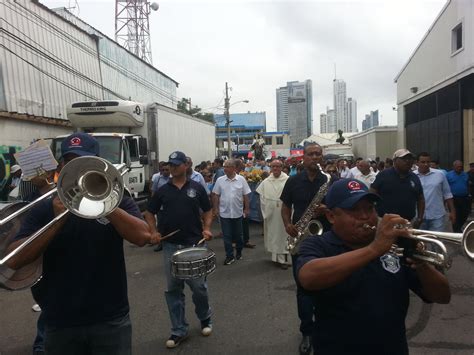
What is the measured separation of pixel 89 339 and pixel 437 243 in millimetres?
1917

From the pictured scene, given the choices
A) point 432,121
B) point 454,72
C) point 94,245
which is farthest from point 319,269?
point 432,121

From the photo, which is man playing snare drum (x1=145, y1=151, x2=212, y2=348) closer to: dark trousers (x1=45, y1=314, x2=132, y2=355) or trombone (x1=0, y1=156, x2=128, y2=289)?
dark trousers (x1=45, y1=314, x2=132, y2=355)

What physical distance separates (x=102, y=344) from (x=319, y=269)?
135 centimetres

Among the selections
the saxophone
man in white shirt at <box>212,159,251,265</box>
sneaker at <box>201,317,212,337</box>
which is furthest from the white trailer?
the saxophone

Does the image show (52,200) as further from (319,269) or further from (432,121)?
(432,121)

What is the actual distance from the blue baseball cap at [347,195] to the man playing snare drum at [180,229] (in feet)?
7.80

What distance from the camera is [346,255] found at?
1784mm

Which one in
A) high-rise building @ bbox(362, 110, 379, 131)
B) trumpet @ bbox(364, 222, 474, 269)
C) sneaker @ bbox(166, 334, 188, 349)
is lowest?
sneaker @ bbox(166, 334, 188, 349)

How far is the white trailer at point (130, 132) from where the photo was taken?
11047 millimetres

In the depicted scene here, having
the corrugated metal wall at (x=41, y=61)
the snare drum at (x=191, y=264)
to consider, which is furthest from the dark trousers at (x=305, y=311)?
the corrugated metal wall at (x=41, y=61)

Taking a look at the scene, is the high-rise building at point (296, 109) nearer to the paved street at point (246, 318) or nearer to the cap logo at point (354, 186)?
the paved street at point (246, 318)

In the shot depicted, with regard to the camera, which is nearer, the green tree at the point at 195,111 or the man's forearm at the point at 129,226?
the man's forearm at the point at 129,226

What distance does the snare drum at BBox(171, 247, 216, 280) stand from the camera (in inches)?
142

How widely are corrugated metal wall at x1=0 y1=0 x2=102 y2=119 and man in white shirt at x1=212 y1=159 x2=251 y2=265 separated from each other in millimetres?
10929
